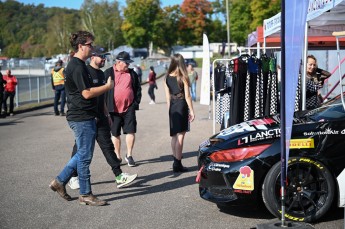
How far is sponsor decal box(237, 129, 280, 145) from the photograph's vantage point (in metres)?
5.27

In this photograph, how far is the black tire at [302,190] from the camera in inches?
201

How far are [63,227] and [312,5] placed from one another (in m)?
4.84

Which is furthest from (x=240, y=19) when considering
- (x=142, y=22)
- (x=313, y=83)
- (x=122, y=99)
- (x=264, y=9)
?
(x=122, y=99)

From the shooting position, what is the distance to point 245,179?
5184 millimetres

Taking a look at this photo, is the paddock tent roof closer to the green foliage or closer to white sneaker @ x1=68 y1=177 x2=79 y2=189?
white sneaker @ x1=68 y1=177 x2=79 y2=189

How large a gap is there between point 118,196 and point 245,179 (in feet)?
6.62

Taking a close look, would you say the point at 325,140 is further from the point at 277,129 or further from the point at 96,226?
the point at 96,226

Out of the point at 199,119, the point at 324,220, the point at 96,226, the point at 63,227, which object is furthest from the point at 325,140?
the point at 199,119

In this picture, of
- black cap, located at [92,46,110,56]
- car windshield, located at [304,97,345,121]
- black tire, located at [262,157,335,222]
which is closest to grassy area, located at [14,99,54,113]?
black cap, located at [92,46,110,56]

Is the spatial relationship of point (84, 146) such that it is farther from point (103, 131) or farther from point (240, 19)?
point (240, 19)

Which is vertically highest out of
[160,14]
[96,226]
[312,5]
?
[160,14]

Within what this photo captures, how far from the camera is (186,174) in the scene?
7.76 meters

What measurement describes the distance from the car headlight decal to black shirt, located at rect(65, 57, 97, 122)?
62.2 inches

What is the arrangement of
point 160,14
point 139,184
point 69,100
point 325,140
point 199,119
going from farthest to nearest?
1. point 160,14
2. point 199,119
3. point 139,184
4. point 69,100
5. point 325,140
